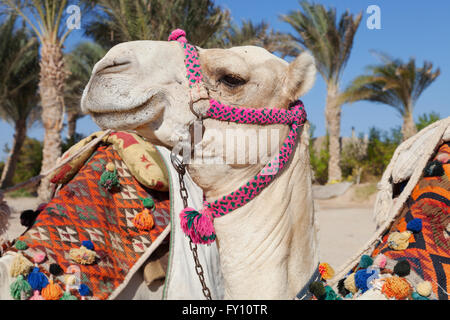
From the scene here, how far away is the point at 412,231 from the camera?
5.77 ft

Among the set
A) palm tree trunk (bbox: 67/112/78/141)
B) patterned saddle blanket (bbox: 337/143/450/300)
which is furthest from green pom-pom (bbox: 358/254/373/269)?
palm tree trunk (bbox: 67/112/78/141)

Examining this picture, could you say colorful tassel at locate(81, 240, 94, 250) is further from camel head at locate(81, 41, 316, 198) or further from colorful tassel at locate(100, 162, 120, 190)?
camel head at locate(81, 41, 316, 198)

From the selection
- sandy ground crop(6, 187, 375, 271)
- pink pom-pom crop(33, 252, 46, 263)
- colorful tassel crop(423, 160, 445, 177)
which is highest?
colorful tassel crop(423, 160, 445, 177)

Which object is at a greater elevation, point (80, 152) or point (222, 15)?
point (222, 15)

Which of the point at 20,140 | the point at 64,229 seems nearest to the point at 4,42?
the point at 20,140

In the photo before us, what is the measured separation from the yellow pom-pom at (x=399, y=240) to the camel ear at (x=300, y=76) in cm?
76

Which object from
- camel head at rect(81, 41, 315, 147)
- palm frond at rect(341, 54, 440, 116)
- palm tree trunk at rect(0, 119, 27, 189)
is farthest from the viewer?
palm tree trunk at rect(0, 119, 27, 189)

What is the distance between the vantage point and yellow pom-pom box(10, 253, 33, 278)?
6.39 ft

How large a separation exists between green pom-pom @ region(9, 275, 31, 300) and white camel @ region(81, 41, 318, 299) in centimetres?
103

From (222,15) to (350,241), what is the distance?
5.57 m

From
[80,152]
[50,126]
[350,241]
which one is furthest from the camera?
[50,126]

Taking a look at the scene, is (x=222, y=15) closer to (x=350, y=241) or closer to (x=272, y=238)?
(x=350, y=241)

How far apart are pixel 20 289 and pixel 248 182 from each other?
1248 millimetres

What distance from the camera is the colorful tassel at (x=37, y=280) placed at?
6.43ft
